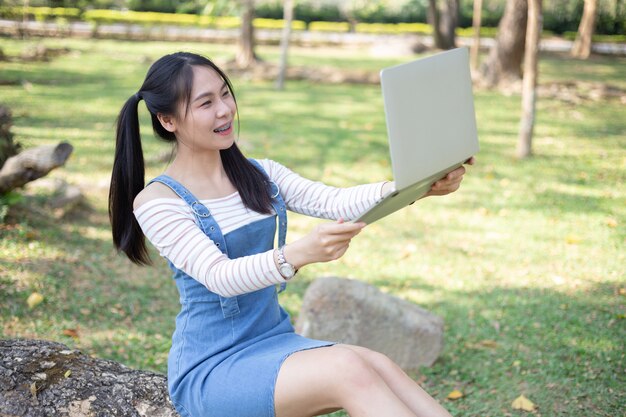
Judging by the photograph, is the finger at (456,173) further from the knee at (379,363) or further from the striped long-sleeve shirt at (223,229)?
the knee at (379,363)

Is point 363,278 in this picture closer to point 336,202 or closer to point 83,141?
point 336,202

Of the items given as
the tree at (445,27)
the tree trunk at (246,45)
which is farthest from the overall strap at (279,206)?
the tree at (445,27)

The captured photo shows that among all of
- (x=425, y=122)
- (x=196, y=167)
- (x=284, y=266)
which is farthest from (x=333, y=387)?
(x=196, y=167)

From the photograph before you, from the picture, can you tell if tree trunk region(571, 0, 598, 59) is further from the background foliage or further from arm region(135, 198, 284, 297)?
arm region(135, 198, 284, 297)

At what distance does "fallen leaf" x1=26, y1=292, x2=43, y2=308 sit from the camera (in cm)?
392

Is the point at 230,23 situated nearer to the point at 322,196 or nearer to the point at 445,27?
the point at 445,27

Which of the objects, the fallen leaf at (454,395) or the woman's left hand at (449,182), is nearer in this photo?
the woman's left hand at (449,182)

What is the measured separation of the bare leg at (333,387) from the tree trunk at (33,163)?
294 centimetres

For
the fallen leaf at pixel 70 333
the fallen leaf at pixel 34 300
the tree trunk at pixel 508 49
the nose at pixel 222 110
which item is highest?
the nose at pixel 222 110

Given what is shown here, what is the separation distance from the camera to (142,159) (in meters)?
2.24

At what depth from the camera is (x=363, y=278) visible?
4.88 m

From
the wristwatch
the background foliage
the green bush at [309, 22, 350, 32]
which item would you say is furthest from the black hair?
the green bush at [309, 22, 350, 32]

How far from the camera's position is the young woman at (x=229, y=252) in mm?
1854

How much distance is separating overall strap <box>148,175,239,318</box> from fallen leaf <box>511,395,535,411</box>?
1.66 metres
